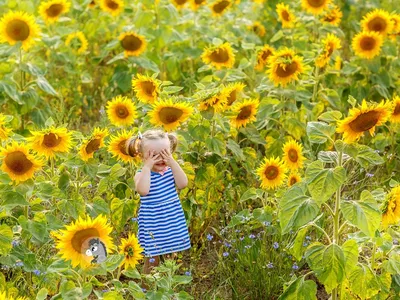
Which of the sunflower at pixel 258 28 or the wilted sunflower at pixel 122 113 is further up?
the wilted sunflower at pixel 122 113

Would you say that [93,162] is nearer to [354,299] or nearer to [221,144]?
[221,144]

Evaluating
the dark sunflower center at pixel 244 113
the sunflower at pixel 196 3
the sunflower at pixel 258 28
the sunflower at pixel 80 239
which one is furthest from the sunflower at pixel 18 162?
the sunflower at pixel 258 28

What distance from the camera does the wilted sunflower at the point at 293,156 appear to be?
4469mm

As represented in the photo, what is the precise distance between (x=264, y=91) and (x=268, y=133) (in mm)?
333

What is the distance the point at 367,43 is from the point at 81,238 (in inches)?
121

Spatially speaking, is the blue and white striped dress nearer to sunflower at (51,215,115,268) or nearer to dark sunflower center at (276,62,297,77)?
sunflower at (51,215,115,268)

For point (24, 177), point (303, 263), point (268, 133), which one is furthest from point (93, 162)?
point (268, 133)

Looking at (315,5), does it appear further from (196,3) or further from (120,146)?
(120,146)

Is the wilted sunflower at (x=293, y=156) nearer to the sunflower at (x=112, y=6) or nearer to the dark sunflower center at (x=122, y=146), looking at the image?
the dark sunflower center at (x=122, y=146)

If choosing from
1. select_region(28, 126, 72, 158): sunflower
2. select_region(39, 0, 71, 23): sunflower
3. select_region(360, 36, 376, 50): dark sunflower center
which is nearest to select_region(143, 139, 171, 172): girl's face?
select_region(28, 126, 72, 158): sunflower

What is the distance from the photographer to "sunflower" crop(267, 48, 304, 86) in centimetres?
503

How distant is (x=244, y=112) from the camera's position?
191 inches

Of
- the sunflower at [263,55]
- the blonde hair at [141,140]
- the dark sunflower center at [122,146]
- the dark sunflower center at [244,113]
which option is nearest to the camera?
the blonde hair at [141,140]

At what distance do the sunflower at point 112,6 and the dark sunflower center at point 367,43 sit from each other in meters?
1.72
